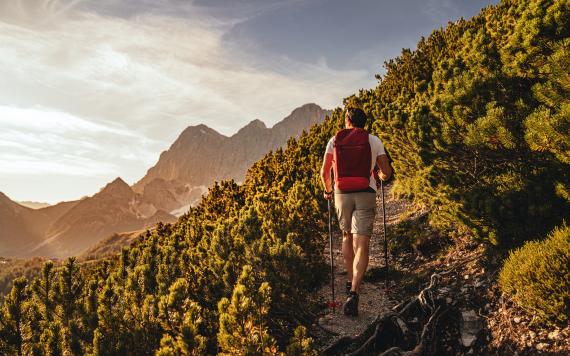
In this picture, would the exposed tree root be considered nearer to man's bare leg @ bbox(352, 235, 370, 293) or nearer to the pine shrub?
man's bare leg @ bbox(352, 235, 370, 293)

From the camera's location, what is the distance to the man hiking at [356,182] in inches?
177

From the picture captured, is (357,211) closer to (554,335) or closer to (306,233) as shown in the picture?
(306,233)

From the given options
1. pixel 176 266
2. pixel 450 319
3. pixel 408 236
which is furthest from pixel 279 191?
pixel 450 319

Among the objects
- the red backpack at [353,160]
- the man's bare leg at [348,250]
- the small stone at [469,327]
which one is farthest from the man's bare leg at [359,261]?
the small stone at [469,327]

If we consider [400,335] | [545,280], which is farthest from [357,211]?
[545,280]

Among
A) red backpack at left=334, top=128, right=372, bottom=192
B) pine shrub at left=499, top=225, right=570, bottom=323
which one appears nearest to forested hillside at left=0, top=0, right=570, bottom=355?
pine shrub at left=499, top=225, right=570, bottom=323

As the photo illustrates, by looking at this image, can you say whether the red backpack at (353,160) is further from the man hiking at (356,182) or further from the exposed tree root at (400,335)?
the exposed tree root at (400,335)

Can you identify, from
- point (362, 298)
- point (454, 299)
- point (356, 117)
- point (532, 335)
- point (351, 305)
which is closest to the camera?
point (532, 335)

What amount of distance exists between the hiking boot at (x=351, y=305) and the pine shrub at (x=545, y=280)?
167cm

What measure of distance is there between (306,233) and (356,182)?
1.81 metres

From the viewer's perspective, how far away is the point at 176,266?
17.1ft

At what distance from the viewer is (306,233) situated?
19.9 feet

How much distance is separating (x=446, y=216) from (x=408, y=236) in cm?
147

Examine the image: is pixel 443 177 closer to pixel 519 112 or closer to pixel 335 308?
pixel 519 112
